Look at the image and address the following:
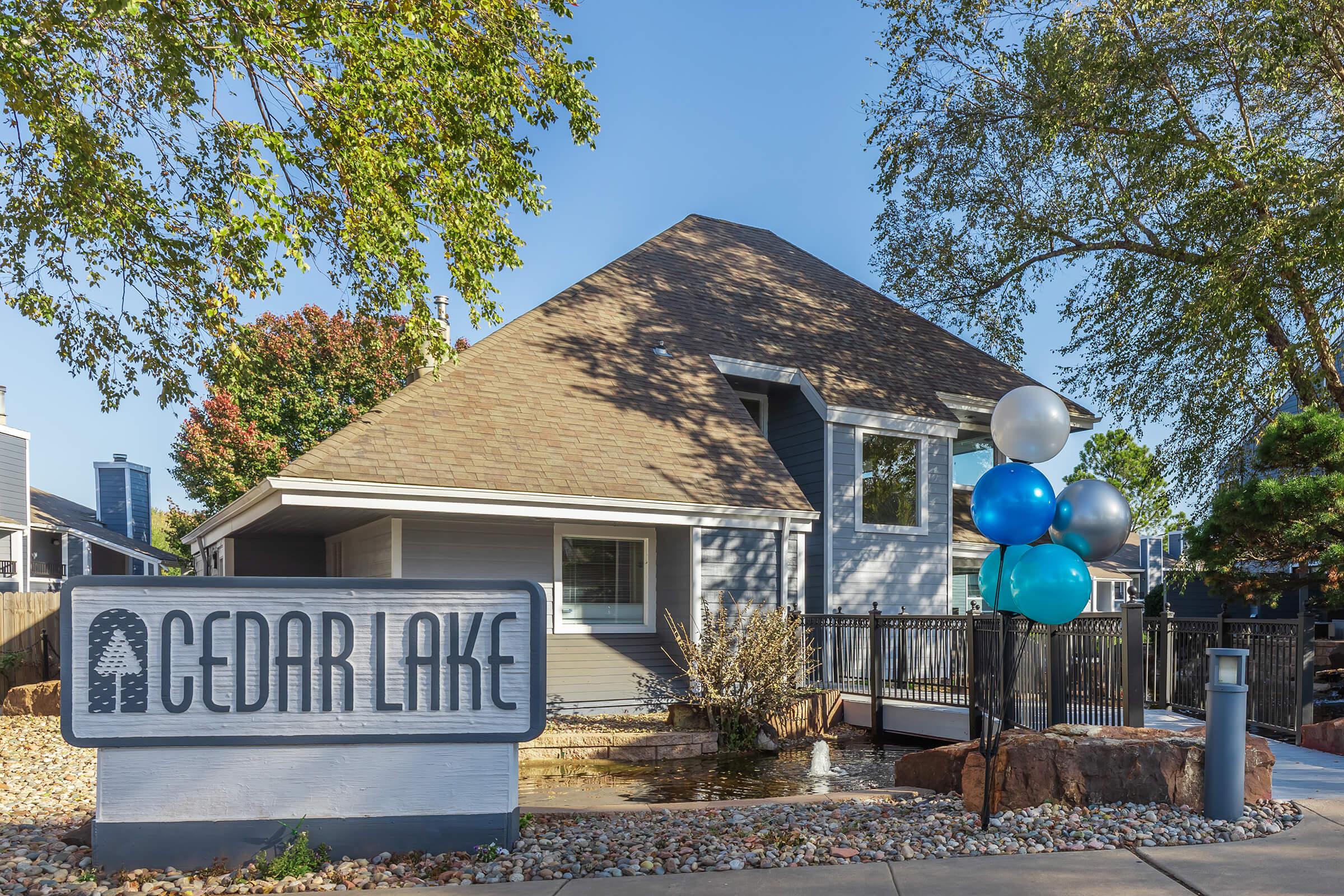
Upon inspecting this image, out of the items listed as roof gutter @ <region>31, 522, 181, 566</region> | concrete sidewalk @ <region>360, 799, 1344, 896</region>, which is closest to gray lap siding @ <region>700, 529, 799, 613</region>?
concrete sidewalk @ <region>360, 799, 1344, 896</region>

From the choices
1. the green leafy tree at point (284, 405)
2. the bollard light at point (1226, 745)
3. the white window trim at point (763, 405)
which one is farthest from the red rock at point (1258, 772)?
the green leafy tree at point (284, 405)

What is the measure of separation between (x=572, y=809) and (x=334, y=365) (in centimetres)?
2042

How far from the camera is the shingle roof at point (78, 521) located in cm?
2819

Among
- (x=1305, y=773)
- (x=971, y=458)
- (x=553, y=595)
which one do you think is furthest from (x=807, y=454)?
(x=1305, y=773)

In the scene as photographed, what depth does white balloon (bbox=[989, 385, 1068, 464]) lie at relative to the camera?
595cm

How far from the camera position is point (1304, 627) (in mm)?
8023

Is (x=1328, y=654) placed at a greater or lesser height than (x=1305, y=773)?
greater

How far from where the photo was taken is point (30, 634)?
14.3 m

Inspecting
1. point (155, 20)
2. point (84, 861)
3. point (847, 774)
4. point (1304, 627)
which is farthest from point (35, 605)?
point (1304, 627)

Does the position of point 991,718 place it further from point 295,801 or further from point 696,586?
point 696,586

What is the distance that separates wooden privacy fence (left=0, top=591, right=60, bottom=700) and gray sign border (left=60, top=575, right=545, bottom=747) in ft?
37.4

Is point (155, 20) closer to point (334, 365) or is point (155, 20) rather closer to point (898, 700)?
point (898, 700)

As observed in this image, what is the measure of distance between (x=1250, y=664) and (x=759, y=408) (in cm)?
850

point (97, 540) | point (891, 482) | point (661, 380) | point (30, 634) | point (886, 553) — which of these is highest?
point (661, 380)
